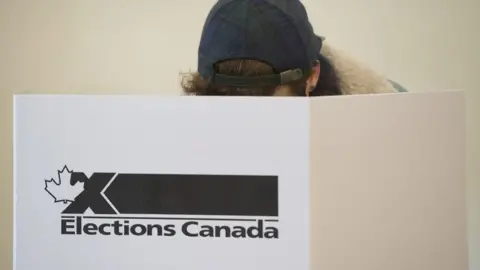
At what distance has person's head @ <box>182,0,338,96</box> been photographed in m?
0.65

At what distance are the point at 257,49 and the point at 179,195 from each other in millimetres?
219

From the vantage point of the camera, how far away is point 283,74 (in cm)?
65

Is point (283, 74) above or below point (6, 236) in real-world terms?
above

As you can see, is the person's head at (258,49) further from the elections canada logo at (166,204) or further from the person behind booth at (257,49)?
the elections canada logo at (166,204)

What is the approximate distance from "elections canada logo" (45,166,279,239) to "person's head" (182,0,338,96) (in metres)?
0.15

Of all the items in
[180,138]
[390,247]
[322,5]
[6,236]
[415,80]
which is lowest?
[6,236]

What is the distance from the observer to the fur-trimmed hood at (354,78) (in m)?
0.86

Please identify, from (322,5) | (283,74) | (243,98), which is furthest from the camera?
(322,5)

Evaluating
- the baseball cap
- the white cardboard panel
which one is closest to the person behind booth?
the baseball cap

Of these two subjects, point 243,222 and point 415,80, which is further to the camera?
point 415,80

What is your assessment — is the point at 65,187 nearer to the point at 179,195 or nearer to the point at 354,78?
the point at 179,195

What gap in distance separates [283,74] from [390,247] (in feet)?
0.81

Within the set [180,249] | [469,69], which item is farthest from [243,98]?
[469,69]

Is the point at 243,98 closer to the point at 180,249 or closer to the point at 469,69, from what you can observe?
the point at 180,249
